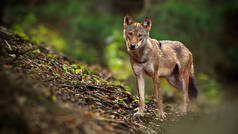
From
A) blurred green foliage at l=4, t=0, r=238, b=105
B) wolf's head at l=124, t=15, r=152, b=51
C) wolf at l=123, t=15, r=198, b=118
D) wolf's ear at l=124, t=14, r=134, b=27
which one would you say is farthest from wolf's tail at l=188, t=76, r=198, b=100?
blurred green foliage at l=4, t=0, r=238, b=105

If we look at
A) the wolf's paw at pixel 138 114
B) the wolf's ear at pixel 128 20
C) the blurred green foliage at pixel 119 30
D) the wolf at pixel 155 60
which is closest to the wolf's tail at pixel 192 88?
the wolf at pixel 155 60

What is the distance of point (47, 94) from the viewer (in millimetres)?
3746

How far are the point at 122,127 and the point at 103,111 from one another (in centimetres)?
63

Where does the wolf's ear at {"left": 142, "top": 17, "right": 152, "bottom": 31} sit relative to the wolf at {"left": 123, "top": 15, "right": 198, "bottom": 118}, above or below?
above

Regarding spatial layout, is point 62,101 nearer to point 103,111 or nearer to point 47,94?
point 47,94

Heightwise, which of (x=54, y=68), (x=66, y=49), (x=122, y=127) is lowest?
(x=122, y=127)

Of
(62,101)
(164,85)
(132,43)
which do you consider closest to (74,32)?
Result: (164,85)

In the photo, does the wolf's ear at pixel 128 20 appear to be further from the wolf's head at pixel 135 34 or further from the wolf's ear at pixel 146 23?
the wolf's ear at pixel 146 23

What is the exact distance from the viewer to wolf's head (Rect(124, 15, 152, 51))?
5.02m

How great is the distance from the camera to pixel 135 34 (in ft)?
16.7

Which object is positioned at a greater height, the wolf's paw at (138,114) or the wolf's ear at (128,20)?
the wolf's ear at (128,20)

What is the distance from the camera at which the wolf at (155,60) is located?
17.0 ft

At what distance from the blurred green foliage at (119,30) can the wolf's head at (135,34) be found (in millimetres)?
4518

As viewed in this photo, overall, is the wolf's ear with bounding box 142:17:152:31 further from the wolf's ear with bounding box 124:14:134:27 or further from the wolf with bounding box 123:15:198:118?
the wolf's ear with bounding box 124:14:134:27
